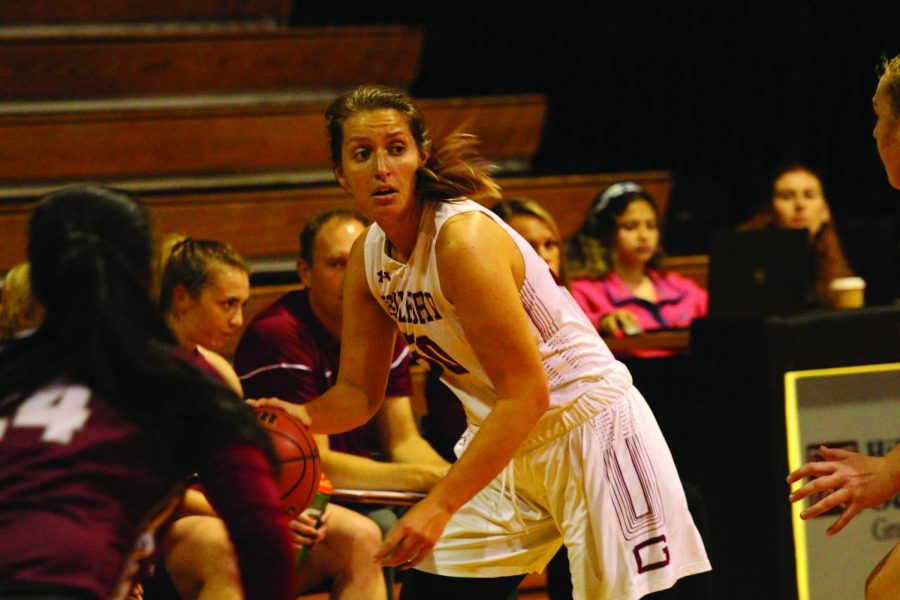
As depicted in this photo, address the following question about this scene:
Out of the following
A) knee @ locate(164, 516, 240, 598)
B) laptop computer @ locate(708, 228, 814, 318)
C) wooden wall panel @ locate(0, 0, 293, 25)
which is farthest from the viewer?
wooden wall panel @ locate(0, 0, 293, 25)

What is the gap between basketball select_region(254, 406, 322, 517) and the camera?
9.16 ft

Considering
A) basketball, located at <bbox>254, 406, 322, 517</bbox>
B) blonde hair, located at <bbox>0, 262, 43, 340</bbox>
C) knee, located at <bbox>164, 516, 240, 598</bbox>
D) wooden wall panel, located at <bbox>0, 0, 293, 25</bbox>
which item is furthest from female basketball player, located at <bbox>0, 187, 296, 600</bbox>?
wooden wall panel, located at <bbox>0, 0, 293, 25</bbox>

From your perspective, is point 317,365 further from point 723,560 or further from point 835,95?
point 835,95

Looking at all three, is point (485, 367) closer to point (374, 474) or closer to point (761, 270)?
point (374, 474)

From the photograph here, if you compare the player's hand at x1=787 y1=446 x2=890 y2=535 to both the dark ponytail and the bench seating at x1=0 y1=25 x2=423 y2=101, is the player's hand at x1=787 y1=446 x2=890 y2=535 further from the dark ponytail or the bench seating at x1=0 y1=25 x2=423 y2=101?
the bench seating at x1=0 y1=25 x2=423 y2=101

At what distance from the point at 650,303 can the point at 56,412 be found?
384cm

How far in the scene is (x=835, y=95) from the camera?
22.2ft

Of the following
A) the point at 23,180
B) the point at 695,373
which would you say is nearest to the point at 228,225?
the point at 23,180

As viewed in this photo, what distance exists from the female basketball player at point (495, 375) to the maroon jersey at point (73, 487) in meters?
0.86

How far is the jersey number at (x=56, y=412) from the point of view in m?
1.66

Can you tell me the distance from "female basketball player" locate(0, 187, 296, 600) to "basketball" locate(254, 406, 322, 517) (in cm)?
103

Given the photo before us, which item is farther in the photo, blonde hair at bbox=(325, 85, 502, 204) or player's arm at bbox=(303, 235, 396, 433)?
player's arm at bbox=(303, 235, 396, 433)

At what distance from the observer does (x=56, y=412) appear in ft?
5.50

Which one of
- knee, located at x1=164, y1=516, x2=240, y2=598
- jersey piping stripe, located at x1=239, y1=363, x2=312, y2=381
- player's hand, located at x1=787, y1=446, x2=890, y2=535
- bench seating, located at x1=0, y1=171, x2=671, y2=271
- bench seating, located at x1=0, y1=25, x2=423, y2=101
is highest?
bench seating, located at x1=0, y1=25, x2=423, y2=101
